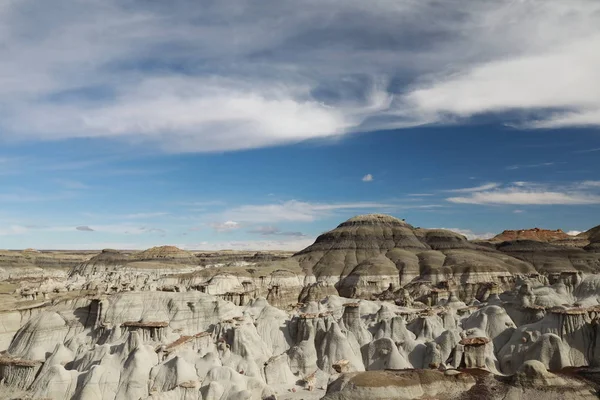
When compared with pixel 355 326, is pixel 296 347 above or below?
below

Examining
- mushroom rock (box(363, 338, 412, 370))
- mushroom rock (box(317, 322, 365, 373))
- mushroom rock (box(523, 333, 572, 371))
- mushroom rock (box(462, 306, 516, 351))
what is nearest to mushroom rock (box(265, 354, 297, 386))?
mushroom rock (box(317, 322, 365, 373))

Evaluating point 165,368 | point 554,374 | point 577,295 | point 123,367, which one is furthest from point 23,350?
point 577,295

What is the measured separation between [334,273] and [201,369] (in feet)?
335

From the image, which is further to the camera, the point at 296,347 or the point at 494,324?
the point at 494,324

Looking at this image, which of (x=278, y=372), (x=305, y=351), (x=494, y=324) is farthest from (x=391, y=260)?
(x=278, y=372)

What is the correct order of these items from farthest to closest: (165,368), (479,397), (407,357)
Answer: (407,357)
(165,368)
(479,397)

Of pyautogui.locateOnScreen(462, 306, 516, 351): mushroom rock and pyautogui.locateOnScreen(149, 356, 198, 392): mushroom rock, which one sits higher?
pyautogui.locateOnScreen(462, 306, 516, 351): mushroom rock

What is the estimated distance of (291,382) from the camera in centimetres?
5200

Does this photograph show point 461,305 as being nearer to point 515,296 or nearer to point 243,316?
point 515,296

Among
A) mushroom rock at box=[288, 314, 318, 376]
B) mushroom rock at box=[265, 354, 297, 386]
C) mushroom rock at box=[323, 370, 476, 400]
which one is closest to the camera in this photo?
mushroom rock at box=[323, 370, 476, 400]

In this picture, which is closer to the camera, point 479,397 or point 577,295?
point 479,397

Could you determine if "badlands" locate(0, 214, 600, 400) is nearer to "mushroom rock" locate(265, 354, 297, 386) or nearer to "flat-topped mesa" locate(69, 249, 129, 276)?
"mushroom rock" locate(265, 354, 297, 386)

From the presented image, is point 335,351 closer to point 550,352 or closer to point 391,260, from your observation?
point 550,352

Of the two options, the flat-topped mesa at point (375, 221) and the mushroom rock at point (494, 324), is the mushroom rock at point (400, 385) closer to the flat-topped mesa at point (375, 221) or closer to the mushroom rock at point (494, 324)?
the mushroom rock at point (494, 324)
